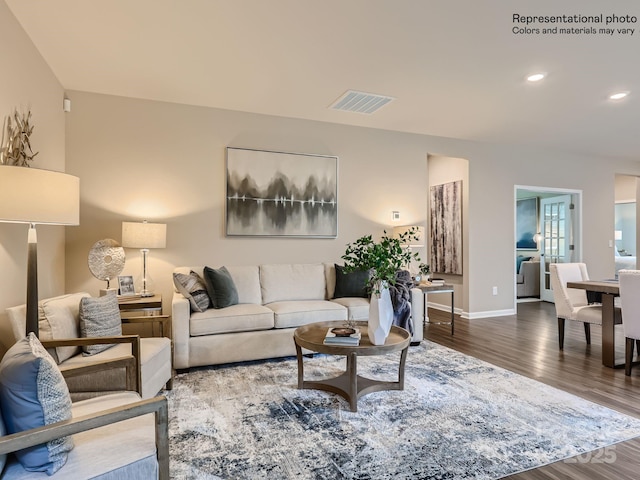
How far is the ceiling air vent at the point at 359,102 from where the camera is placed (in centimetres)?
390

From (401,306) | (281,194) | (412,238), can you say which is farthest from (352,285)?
(281,194)

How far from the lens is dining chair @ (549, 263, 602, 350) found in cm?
379

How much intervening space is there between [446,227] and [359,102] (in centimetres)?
297

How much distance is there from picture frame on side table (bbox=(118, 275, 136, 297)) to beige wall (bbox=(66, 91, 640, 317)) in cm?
26

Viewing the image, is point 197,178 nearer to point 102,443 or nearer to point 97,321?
point 97,321

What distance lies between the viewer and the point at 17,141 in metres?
2.59

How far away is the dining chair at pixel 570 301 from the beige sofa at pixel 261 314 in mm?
1428

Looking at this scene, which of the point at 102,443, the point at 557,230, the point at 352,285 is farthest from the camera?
the point at 557,230

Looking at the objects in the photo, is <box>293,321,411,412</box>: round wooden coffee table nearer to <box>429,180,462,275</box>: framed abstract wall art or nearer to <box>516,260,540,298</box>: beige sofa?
<box>429,180,462,275</box>: framed abstract wall art

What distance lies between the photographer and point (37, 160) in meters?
2.98

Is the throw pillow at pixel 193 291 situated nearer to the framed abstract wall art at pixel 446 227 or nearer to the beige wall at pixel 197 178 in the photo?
the beige wall at pixel 197 178

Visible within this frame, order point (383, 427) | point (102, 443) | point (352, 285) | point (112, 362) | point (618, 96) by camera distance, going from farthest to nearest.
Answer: point (352, 285)
point (618, 96)
point (383, 427)
point (112, 362)
point (102, 443)

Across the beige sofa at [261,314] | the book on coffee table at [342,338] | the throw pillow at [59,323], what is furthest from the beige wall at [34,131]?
the book on coffee table at [342,338]

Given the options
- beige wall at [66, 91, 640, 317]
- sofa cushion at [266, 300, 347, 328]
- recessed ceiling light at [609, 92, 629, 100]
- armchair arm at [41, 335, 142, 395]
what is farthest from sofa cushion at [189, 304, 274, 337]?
recessed ceiling light at [609, 92, 629, 100]
